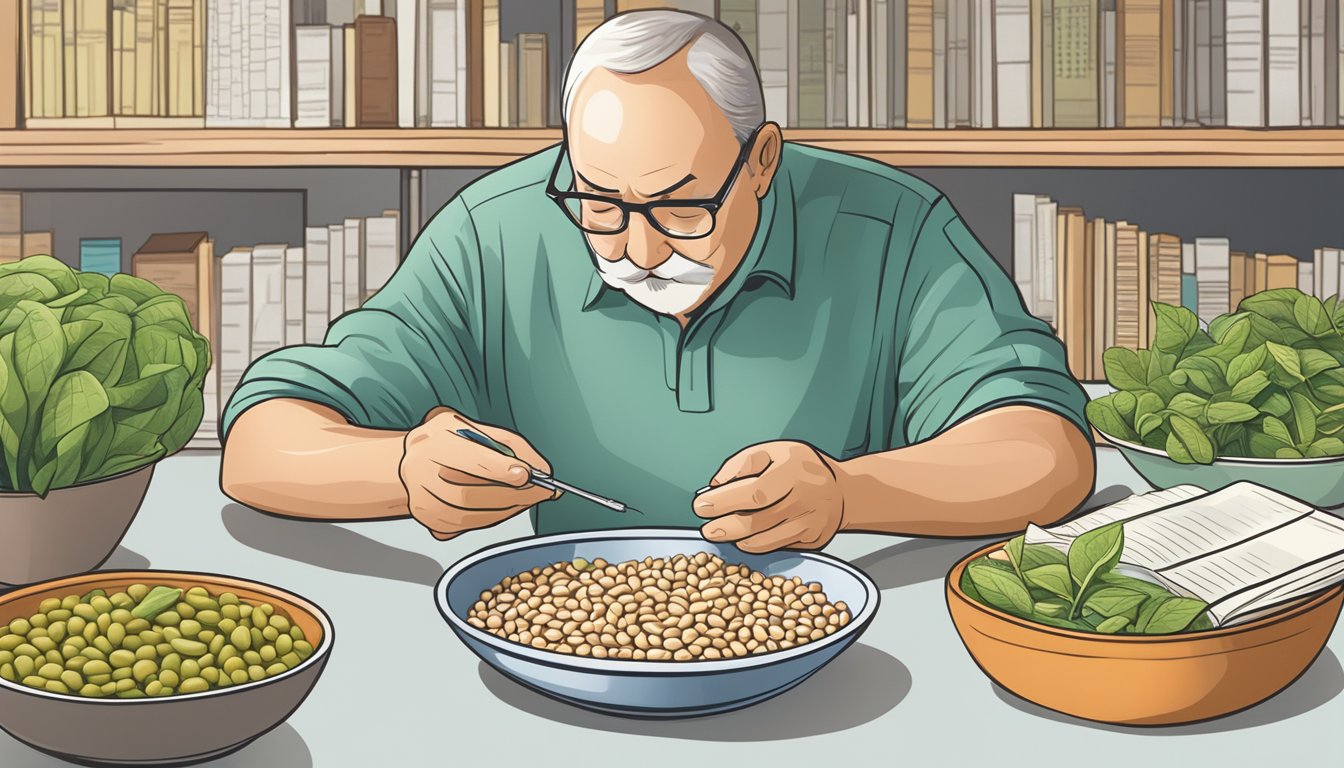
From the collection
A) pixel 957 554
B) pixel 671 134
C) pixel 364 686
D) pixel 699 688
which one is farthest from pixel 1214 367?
pixel 364 686

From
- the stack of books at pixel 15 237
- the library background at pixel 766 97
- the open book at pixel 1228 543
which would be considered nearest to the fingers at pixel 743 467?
the open book at pixel 1228 543

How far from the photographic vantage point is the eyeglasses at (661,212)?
1229 millimetres

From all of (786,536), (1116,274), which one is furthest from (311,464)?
(1116,274)

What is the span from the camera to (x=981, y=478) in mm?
1265

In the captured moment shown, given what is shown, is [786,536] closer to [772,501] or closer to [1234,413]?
[772,501]

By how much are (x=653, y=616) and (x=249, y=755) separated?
0.99ft

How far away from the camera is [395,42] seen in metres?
2.37

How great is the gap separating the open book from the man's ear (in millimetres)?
501

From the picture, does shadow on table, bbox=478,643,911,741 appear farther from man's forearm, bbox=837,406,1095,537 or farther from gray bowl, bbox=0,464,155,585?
gray bowl, bbox=0,464,155,585

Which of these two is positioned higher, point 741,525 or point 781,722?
point 741,525

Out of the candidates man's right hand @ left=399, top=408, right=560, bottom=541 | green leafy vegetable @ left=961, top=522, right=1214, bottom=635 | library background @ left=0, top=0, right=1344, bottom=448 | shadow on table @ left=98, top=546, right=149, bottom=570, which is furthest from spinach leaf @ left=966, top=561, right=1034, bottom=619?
library background @ left=0, top=0, right=1344, bottom=448

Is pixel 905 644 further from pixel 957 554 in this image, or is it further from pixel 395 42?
pixel 395 42

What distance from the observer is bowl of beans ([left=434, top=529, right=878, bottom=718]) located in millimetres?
880

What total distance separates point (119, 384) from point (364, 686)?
0.38m
